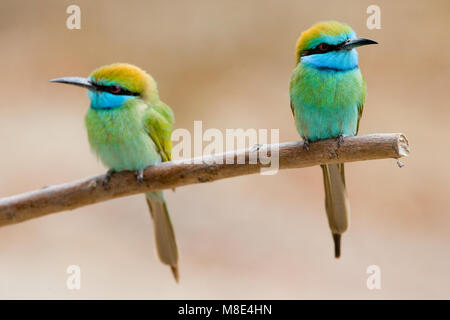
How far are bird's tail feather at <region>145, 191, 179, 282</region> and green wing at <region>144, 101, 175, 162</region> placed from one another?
187 mm

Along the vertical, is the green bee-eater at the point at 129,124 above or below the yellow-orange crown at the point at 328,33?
below

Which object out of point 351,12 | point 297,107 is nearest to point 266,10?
point 351,12

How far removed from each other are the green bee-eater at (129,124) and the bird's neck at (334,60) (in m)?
0.65

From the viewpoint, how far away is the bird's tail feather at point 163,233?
233 cm

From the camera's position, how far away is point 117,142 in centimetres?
232

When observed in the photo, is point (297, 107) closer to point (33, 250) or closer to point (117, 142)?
point (117, 142)

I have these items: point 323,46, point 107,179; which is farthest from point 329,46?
point 107,179

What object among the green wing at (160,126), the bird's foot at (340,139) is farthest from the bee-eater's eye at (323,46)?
the green wing at (160,126)

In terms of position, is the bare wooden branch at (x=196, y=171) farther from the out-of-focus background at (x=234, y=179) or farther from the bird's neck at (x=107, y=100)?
the out-of-focus background at (x=234, y=179)

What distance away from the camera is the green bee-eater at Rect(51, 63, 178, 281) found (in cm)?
224

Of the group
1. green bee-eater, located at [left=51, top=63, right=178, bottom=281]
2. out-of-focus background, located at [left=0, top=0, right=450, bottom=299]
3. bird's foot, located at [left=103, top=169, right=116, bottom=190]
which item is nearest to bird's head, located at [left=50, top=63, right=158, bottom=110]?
green bee-eater, located at [left=51, top=63, right=178, bottom=281]

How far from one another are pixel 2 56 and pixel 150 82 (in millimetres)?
3159

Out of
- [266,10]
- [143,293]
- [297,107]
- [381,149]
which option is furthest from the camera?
[266,10]

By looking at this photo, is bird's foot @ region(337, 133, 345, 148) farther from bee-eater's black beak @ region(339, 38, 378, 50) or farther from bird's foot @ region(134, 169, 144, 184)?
bird's foot @ region(134, 169, 144, 184)
